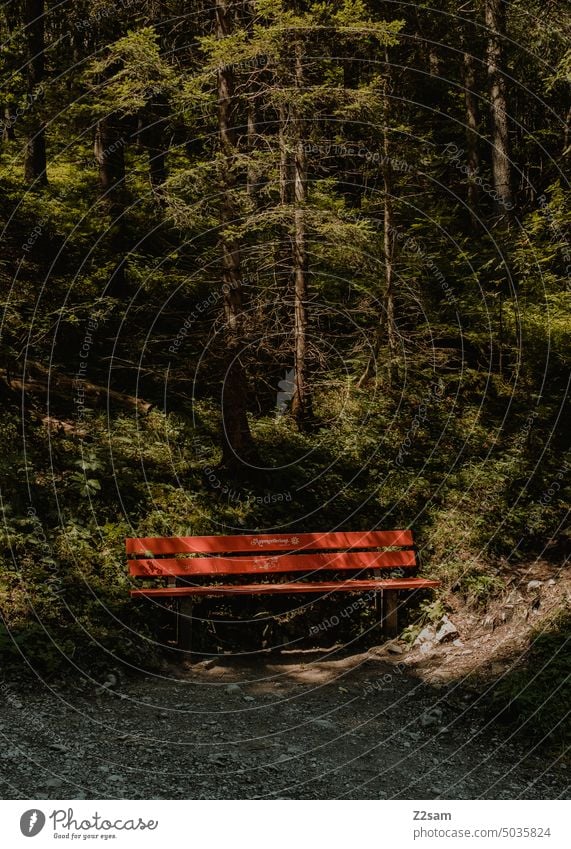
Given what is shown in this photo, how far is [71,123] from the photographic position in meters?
16.4

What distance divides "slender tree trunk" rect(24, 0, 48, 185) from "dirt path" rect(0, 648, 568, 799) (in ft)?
35.8

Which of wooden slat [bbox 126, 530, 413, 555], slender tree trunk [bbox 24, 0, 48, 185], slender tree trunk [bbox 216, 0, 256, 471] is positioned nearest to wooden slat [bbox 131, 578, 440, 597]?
wooden slat [bbox 126, 530, 413, 555]

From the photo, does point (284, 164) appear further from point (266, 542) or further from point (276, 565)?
point (276, 565)

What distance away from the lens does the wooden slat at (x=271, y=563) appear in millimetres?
9523

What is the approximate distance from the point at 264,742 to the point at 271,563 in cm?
335

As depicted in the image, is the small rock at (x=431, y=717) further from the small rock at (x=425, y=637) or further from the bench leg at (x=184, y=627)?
the bench leg at (x=184, y=627)

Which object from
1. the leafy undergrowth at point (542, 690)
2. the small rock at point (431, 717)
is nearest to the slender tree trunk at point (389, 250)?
the leafy undergrowth at point (542, 690)

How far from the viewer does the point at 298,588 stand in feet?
31.8

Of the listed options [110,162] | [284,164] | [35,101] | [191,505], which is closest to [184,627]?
[191,505]

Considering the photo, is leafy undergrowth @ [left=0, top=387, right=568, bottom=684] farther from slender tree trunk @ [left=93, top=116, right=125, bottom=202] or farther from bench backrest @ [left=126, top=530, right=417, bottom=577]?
slender tree trunk @ [left=93, top=116, right=125, bottom=202]

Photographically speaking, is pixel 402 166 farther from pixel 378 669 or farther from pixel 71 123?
pixel 378 669

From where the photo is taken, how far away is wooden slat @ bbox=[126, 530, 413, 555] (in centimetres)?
974

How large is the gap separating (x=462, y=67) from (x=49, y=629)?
1854 centimetres

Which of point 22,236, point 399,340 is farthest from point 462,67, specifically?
point 22,236
